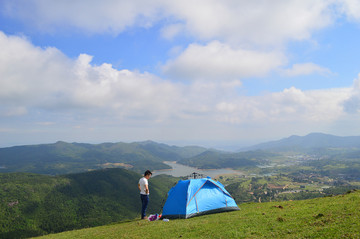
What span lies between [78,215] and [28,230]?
27249 mm

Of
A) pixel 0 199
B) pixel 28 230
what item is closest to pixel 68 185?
pixel 0 199

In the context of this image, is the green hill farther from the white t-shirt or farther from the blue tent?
the white t-shirt

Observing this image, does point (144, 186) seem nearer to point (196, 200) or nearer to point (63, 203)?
point (196, 200)

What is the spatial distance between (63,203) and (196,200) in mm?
164736

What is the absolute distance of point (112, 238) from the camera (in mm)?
13312

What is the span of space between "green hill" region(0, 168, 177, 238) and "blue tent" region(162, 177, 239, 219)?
401 ft

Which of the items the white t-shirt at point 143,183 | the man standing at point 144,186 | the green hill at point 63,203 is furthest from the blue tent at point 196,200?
the green hill at point 63,203

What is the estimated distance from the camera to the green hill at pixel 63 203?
390 feet

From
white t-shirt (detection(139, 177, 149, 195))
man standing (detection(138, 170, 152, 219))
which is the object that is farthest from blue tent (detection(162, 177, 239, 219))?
white t-shirt (detection(139, 177, 149, 195))

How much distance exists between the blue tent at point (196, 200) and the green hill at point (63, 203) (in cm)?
12236

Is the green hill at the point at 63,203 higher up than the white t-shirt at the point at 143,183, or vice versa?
the white t-shirt at the point at 143,183

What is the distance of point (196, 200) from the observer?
20.0m

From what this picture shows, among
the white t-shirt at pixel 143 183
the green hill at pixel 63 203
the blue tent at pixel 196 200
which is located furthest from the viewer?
the green hill at pixel 63 203

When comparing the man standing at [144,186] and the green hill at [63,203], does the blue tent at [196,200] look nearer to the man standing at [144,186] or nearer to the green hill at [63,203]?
the man standing at [144,186]
